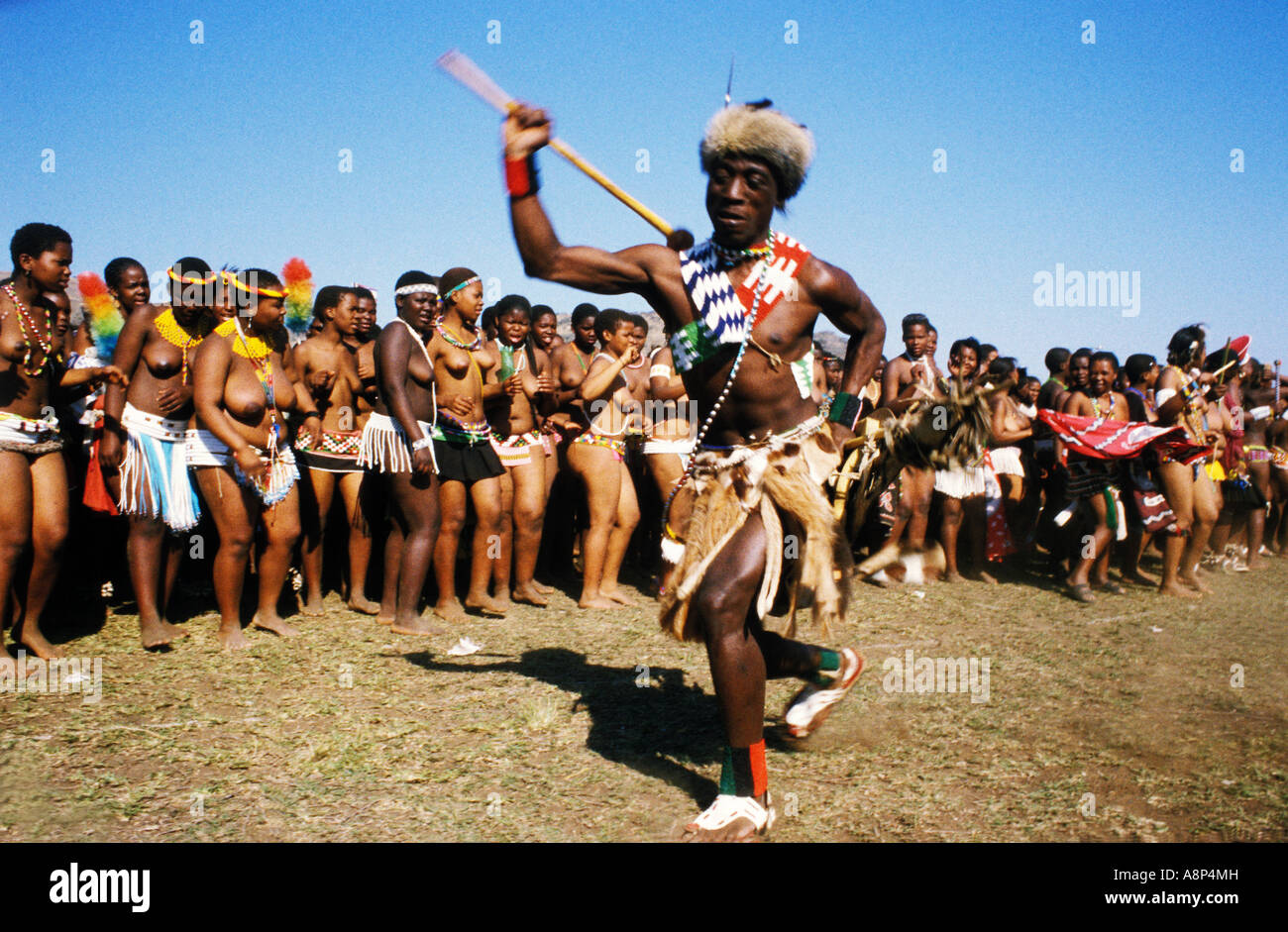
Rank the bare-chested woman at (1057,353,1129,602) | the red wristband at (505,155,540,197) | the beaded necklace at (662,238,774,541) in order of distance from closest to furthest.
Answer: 1. the red wristband at (505,155,540,197)
2. the beaded necklace at (662,238,774,541)
3. the bare-chested woman at (1057,353,1129,602)

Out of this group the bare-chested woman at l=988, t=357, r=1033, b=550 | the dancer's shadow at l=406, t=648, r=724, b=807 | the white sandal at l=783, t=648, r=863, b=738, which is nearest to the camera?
the dancer's shadow at l=406, t=648, r=724, b=807

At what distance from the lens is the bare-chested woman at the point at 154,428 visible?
5.33 m

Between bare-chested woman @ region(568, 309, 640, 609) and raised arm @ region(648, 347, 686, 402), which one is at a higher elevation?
raised arm @ region(648, 347, 686, 402)

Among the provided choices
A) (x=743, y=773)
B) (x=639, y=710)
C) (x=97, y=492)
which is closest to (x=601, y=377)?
(x=639, y=710)

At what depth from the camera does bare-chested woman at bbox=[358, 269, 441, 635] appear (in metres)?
5.79

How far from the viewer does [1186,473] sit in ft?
26.9

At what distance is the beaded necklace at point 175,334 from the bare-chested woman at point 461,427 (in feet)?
4.81

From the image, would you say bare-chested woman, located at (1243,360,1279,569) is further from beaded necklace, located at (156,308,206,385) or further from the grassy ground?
beaded necklace, located at (156,308,206,385)

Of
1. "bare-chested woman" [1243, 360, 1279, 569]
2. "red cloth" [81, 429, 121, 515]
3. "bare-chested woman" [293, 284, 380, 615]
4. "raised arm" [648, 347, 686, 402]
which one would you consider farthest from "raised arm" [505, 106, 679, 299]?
"bare-chested woman" [1243, 360, 1279, 569]

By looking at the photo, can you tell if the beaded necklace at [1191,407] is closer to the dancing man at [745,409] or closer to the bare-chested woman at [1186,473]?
the bare-chested woman at [1186,473]

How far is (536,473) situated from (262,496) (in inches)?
80.8

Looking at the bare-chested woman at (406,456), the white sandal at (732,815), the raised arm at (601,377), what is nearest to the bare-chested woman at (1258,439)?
the raised arm at (601,377)

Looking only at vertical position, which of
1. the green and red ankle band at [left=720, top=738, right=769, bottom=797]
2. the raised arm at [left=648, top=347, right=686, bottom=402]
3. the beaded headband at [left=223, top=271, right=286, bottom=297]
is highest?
the beaded headband at [left=223, top=271, right=286, bottom=297]

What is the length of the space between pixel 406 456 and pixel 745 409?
9.98ft
